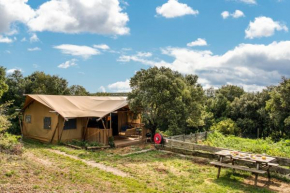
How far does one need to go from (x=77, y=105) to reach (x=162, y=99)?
6748 millimetres

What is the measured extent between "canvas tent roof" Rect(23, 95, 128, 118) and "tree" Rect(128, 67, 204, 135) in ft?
5.99

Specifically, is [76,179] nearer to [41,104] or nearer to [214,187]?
[214,187]

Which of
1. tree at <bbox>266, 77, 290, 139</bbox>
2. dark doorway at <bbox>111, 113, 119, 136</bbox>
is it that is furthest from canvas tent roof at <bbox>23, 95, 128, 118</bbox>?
tree at <bbox>266, 77, 290, 139</bbox>

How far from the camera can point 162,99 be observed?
15602 mm

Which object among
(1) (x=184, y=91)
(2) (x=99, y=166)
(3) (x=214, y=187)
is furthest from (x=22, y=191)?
(1) (x=184, y=91)

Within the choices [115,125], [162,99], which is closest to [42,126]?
[115,125]

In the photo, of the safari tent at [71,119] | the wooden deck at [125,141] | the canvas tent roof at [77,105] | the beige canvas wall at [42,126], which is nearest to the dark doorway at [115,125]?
the safari tent at [71,119]

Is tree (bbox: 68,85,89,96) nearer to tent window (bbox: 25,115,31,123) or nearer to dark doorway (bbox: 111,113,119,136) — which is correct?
tent window (bbox: 25,115,31,123)

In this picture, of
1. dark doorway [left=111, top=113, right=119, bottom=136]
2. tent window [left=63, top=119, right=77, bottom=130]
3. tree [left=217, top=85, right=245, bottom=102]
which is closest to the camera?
tent window [left=63, top=119, right=77, bottom=130]

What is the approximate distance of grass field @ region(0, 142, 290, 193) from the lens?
7.37 m

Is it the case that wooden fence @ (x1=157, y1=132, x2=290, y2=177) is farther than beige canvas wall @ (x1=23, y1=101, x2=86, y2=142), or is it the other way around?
beige canvas wall @ (x1=23, y1=101, x2=86, y2=142)

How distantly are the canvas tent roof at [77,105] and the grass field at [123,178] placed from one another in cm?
478

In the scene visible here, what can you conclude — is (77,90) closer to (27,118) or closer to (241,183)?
(27,118)

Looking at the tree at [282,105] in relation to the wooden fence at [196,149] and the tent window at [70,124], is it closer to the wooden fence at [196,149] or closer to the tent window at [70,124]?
the wooden fence at [196,149]
